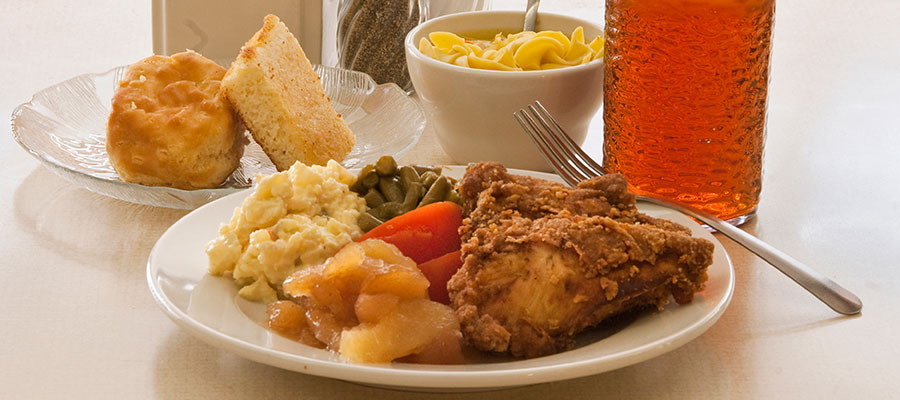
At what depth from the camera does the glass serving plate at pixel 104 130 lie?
77.5 inches

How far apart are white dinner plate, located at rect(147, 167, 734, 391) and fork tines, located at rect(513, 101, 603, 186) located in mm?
314

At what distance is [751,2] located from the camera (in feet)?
5.74

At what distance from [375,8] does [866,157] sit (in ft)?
4.35

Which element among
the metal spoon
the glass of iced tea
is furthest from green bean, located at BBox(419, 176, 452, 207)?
the metal spoon

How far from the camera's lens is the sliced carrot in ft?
5.36

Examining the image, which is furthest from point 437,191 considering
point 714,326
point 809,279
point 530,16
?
point 530,16

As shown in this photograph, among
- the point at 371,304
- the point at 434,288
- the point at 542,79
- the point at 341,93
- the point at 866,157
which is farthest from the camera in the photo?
the point at 341,93

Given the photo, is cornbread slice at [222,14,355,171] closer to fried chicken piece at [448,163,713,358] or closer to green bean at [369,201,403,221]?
green bean at [369,201,403,221]

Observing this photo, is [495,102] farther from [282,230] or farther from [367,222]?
[282,230]

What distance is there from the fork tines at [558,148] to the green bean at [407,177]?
27 centimetres

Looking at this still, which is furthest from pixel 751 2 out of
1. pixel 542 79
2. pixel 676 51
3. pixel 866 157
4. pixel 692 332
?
pixel 866 157

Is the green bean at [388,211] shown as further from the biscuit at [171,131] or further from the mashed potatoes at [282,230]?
the biscuit at [171,131]

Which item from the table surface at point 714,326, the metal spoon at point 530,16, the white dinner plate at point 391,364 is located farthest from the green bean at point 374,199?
the metal spoon at point 530,16

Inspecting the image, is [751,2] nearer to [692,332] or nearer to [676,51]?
[676,51]
